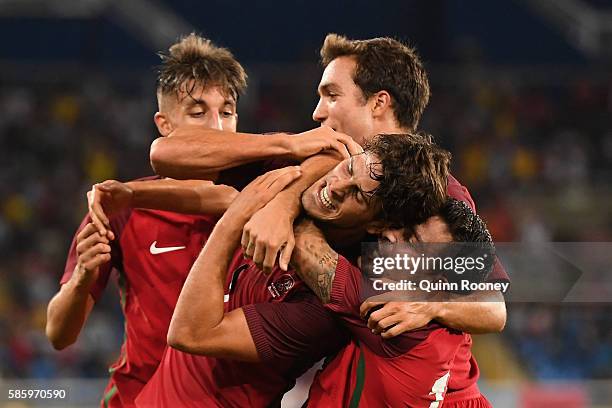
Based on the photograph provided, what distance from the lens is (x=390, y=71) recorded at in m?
3.99

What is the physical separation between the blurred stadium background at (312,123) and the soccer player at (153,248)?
371cm

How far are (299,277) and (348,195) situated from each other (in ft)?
1.18

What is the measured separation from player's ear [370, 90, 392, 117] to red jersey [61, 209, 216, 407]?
80 cm

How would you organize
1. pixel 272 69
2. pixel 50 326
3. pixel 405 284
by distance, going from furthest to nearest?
1. pixel 272 69
2. pixel 50 326
3. pixel 405 284

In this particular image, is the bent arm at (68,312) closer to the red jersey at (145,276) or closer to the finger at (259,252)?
the red jersey at (145,276)

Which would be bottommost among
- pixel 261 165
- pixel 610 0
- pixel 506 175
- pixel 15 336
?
pixel 261 165

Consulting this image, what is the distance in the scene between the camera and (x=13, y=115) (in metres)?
12.5

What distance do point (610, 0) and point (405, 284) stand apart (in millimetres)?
13046

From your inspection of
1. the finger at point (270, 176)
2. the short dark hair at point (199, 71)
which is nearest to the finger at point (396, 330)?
the finger at point (270, 176)

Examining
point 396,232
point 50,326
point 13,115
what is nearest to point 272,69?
point 13,115

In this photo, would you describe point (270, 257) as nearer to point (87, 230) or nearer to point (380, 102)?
point (87, 230)

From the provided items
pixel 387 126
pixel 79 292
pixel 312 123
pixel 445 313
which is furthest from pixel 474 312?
pixel 312 123

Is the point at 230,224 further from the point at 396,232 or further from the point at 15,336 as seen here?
the point at 15,336

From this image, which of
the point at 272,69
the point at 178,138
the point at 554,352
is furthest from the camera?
the point at 272,69
